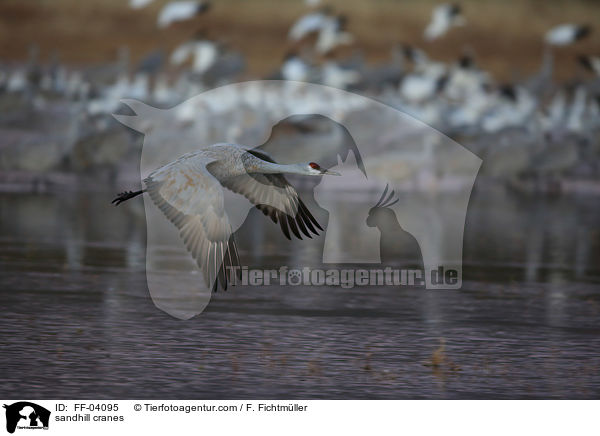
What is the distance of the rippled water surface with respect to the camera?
9258 millimetres

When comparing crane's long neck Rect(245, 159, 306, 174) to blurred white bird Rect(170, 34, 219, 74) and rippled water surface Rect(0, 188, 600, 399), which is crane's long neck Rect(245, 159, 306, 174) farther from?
blurred white bird Rect(170, 34, 219, 74)

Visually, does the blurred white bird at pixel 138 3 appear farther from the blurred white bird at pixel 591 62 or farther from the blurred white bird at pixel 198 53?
the blurred white bird at pixel 591 62

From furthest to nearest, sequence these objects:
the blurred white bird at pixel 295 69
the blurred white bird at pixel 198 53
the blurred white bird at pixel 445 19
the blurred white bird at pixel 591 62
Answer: the blurred white bird at pixel 591 62 → the blurred white bird at pixel 445 19 → the blurred white bird at pixel 198 53 → the blurred white bird at pixel 295 69

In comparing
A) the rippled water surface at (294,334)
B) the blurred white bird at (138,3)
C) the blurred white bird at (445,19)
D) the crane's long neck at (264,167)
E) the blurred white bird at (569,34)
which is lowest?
the rippled water surface at (294,334)

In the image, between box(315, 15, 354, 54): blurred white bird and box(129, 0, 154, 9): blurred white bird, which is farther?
box(315, 15, 354, 54): blurred white bird

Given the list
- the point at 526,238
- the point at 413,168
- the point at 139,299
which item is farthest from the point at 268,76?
the point at 139,299

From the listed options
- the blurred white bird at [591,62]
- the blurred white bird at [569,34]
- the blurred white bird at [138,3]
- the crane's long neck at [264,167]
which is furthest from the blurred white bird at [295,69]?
the crane's long neck at [264,167]

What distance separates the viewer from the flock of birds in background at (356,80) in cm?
3962

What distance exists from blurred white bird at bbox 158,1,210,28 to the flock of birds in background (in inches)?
1.7

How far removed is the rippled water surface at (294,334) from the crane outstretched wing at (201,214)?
2.23 ft

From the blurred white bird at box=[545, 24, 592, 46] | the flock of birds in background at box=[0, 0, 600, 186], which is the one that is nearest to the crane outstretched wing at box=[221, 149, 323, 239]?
the flock of birds in background at box=[0, 0, 600, 186]

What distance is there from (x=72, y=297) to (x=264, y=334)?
2404 mm

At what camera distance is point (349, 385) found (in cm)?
927

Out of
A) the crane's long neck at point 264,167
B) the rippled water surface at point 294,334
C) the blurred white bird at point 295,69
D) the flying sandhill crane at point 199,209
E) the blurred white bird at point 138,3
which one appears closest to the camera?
the rippled water surface at point 294,334
